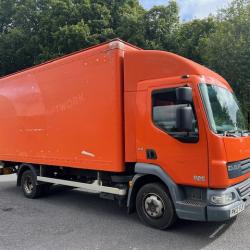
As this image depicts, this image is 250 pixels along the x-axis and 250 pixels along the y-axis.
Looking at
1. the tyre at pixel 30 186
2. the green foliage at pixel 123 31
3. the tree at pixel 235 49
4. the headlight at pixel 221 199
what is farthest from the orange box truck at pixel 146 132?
the green foliage at pixel 123 31

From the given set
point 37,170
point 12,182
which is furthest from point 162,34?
point 37,170

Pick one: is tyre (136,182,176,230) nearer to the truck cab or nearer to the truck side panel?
the truck cab

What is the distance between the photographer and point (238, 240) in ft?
17.4

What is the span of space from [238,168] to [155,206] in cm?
157

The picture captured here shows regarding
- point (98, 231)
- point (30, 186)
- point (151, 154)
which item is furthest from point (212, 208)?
point (30, 186)

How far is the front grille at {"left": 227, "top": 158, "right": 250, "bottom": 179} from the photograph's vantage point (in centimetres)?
523

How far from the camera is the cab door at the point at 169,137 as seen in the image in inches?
206

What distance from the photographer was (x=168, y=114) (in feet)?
18.4

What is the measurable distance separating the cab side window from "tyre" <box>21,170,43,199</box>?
4274mm

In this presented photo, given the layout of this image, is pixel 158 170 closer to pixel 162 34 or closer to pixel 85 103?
pixel 85 103

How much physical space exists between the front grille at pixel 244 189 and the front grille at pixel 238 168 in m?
0.18

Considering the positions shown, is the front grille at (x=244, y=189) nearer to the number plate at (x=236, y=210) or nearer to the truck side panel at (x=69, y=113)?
the number plate at (x=236, y=210)

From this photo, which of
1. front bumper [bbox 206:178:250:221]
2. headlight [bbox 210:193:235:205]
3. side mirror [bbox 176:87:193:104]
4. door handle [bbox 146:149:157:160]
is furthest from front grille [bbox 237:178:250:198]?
side mirror [bbox 176:87:193:104]

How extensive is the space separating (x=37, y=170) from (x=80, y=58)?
329cm
